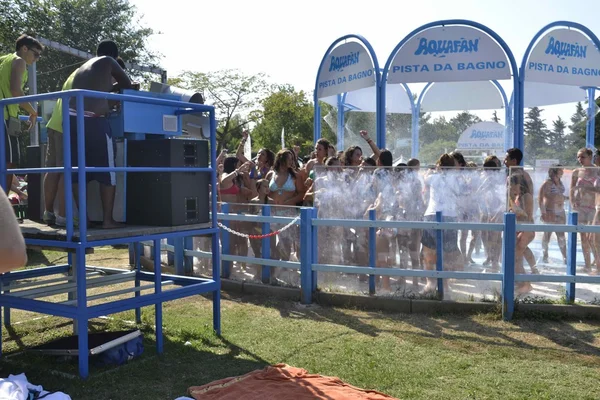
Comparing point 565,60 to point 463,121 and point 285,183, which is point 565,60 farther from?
point 463,121

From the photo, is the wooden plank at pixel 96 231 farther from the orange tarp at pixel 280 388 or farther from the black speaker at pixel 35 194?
the orange tarp at pixel 280 388

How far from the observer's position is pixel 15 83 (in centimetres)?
700

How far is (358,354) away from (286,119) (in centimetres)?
5050

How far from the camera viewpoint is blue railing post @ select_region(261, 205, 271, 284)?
8352 millimetres

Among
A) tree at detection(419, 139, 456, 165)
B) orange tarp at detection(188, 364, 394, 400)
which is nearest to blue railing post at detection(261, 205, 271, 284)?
orange tarp at detection(188, 364, 394, 400)

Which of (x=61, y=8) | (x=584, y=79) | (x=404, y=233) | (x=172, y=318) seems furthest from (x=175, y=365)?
(x=61, y=8)

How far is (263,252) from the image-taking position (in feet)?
27.8

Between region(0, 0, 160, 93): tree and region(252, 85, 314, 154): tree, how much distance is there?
1457cm

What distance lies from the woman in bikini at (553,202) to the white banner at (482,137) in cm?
1540

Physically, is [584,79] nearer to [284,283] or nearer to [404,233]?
[404,233]

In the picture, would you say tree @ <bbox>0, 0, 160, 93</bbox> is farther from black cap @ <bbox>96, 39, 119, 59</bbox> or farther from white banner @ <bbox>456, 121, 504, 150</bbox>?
black cap @ <bbox>96, 39, 119, 59</bbox>

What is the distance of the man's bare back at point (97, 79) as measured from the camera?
5906 millimetres

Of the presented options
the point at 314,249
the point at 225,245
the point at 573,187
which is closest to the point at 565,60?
the point at 573,187

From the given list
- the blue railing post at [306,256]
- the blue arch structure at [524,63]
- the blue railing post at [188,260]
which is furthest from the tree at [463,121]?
the blue railing post at [306,256]
